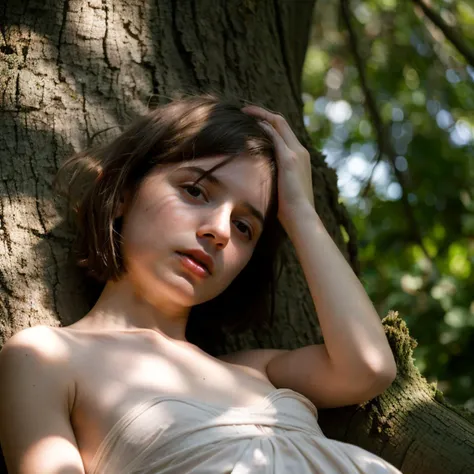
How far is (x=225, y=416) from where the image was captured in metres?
2.03

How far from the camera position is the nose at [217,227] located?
7.35 feet

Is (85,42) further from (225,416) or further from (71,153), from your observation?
(225,416)

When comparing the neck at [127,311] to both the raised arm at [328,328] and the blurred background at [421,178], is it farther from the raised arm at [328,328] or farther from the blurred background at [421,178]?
the blurred background at [421,178]

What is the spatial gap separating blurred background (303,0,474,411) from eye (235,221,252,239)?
63.1 inches

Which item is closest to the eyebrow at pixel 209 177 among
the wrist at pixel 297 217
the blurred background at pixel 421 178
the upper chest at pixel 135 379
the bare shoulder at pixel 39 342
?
the wrist at pixel 297 217

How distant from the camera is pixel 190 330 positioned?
8.86 ft

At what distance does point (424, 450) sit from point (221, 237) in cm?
86

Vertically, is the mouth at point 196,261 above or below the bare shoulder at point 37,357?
above

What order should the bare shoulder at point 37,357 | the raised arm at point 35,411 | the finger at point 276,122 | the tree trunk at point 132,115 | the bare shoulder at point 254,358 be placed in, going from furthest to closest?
the finger at point 276,122, the bare shoulder at point 254,358, the tree trunk at point 132,115, the bare shoulder at point 37,357, the raised arm at point 35,411

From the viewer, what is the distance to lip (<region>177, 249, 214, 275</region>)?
88.4 inches

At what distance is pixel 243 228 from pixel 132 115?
0.68 metres

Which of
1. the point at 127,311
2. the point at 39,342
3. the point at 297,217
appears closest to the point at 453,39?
the point at 297,217

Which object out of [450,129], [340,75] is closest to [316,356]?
[450,129]

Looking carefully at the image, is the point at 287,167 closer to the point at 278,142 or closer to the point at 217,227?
the point at 278,142
